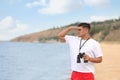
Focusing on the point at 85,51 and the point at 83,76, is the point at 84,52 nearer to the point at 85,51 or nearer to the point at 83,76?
the point at 85,51

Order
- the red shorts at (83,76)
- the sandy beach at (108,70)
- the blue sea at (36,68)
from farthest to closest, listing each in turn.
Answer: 1. the blue sea at (36,68)
2. the sandy beach at (108,70)
3. the red shorts at (83,76)

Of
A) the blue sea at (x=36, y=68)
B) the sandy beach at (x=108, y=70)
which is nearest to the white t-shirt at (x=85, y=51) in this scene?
A: the sandy beach at (x=108, y=70)

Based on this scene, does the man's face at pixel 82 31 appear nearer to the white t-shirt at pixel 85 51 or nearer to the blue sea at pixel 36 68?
the white t-shirt at pixel 85 51

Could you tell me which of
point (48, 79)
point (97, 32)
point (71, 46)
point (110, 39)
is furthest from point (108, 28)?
point (71, 46)

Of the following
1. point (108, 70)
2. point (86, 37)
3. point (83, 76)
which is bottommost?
point (83, 76)

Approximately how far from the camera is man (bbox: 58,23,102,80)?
686 cm

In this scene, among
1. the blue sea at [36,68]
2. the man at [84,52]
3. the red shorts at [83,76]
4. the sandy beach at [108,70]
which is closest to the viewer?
the man at [84,52]

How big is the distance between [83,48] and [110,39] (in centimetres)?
13068

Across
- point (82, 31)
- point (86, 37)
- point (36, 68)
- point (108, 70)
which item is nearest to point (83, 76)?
point (86, 37)

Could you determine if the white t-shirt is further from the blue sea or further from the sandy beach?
the blue sea

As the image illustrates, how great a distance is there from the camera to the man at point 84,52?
686cm

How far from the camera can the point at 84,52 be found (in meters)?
6.81

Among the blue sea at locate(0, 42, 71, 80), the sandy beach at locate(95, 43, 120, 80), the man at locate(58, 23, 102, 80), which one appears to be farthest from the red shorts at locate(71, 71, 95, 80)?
the blue sea at locate(0, 42, 71, 80)

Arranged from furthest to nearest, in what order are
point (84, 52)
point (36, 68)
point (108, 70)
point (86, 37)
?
point (36, 68)
point (108, 70)
point (86, 37)
point (84, 52)
